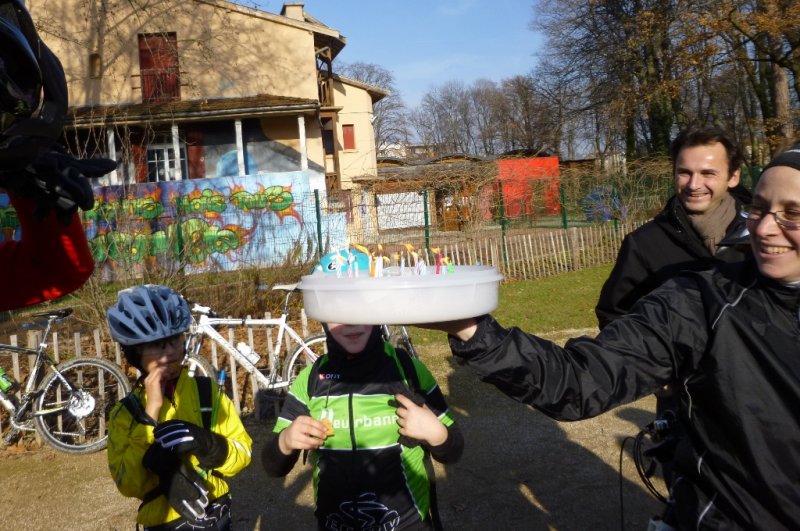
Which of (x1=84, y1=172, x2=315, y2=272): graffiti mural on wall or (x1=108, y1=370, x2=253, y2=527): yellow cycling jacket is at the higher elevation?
(x1=84, y1=172, x2=315, y2=272): graffiti mural on wall

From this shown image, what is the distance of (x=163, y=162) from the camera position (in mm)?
23203

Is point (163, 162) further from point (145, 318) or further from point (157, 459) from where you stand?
point (157, 459)

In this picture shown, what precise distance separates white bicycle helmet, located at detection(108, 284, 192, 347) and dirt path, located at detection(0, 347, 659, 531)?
2284 mm

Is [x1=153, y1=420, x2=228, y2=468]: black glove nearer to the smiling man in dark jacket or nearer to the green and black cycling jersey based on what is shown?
the green and black cycling jersey

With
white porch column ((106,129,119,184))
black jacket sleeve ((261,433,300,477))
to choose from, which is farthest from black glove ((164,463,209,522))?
white porch column ((106,129,119,184))

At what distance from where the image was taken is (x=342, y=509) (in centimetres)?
255

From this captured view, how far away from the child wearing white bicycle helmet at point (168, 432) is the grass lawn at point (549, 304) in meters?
6.57

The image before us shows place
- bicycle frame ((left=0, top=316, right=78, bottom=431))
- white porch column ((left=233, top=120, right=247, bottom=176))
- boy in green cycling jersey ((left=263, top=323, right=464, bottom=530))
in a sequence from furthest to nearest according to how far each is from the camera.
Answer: white porch column ((left=233, top=120, right=247, bottom=176)), bicycle frame ((left=0, top=316, right=78, bottom=431)), boy in green cycling jersey ((left=263, top=323, right=464, bottom=530))

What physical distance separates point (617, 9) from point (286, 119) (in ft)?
62.8

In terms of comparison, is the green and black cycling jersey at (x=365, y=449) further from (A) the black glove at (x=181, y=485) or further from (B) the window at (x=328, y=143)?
(B) the window at (x=328, y=143)

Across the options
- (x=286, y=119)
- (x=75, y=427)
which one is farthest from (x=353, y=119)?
(x=75, y=427)

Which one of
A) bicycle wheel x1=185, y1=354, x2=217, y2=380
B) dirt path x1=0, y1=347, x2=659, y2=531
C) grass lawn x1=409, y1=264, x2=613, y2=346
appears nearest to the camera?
dirt path x1=0, y1=347, x2=659, y2=531

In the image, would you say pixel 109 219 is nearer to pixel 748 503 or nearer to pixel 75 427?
pixel 75 427

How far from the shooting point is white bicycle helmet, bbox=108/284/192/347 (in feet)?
9.02
